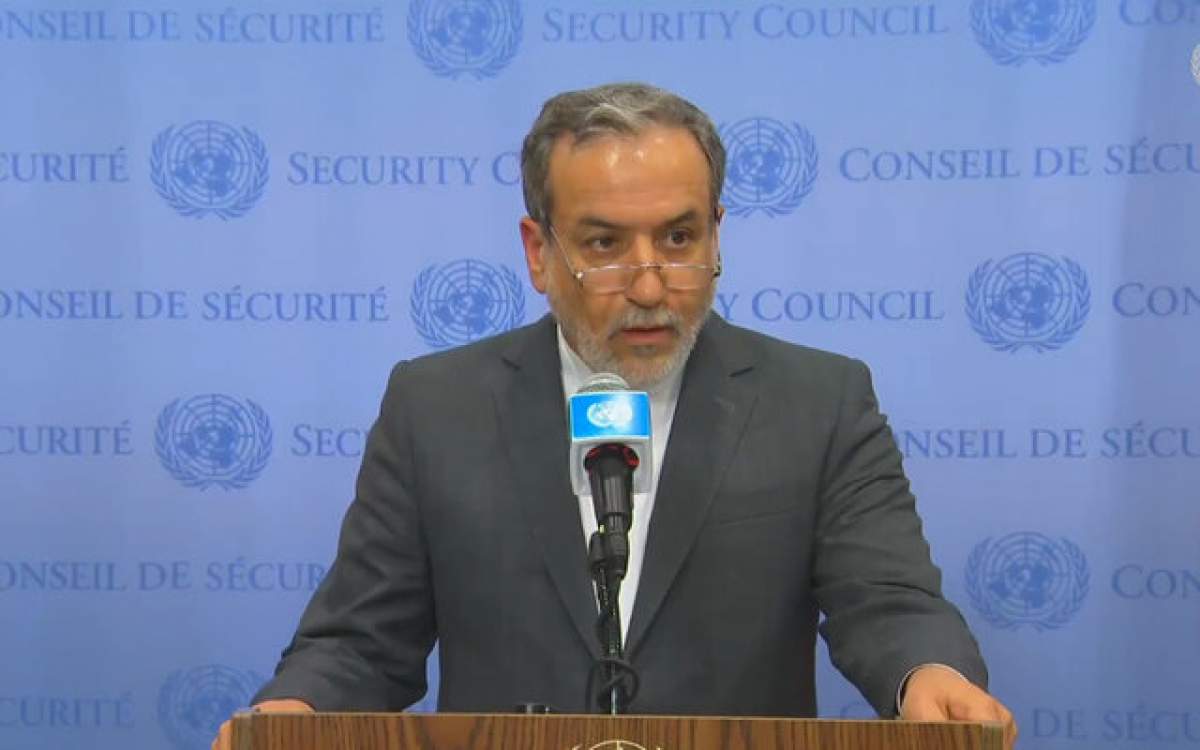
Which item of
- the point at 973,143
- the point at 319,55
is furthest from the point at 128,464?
the point at 973,143

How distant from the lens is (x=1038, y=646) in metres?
3.40

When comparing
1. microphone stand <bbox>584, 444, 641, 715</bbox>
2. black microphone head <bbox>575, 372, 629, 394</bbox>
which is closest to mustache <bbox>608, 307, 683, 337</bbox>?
black microphone head <bbox>575, 372, 629, 394</bbox>

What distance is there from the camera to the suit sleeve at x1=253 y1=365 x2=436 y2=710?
230cm

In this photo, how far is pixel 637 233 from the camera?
2.27 meters

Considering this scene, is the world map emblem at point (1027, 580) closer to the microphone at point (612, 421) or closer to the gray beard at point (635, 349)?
the gray beard at point (635, 349)

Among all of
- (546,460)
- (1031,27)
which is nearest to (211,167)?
(546,460)

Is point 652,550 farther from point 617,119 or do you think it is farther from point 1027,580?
point 1027,580

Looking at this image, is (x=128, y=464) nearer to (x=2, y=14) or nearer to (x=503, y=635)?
(x=2, y=14)

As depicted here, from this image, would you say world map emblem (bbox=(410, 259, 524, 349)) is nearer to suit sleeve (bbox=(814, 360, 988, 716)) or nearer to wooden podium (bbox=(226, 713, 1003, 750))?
suit sleeve (bbox=(814, 360, 988, 716))

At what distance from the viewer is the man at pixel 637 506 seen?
228 cm

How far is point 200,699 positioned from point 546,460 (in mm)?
1555

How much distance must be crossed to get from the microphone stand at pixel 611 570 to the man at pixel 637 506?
0.59 m

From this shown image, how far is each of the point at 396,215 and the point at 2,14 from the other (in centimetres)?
102

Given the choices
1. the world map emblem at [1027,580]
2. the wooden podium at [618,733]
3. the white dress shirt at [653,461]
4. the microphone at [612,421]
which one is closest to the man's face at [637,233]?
the white dress shirt at [653,461]
